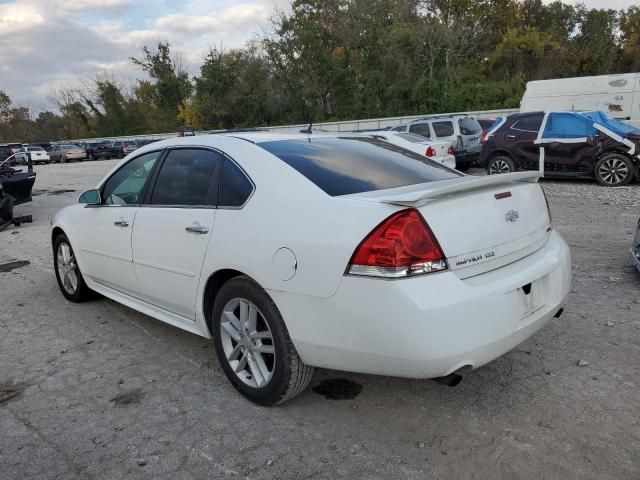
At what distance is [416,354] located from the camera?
2297 mm

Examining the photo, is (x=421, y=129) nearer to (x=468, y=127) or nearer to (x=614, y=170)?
(x=468, y=127)

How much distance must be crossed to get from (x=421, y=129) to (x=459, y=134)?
1.20m

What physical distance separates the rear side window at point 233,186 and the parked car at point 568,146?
9511 millimetres

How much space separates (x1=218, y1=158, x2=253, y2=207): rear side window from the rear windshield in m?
0.24

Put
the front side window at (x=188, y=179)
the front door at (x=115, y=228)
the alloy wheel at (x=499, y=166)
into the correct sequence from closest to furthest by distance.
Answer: the front side window at (x=188, y=179) < the front door at (x=115, y=228) < the alloy wheel at (x=499, y=166)

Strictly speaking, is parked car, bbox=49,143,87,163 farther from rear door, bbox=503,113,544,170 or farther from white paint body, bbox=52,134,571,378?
white paint body, bbox=52,134,571,378

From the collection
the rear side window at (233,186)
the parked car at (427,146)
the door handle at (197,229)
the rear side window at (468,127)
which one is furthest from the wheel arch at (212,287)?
the rear side window at (468,127)

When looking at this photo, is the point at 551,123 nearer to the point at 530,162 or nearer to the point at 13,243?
the point at 530,162

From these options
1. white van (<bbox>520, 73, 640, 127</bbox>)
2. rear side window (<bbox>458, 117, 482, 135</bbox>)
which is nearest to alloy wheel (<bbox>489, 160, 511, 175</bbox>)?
rear side window (<bbox>458, 117, 482, 135</bbox>)

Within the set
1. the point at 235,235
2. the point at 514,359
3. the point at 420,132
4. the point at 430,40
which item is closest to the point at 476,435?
the point at 514,359

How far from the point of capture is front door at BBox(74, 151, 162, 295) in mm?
3869

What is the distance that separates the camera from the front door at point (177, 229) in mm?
3191

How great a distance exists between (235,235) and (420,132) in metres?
13.1

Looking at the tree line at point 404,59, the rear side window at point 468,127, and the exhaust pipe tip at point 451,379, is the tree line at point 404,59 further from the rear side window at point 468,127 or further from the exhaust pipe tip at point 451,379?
the exhaust pipe tip at point 451,379
